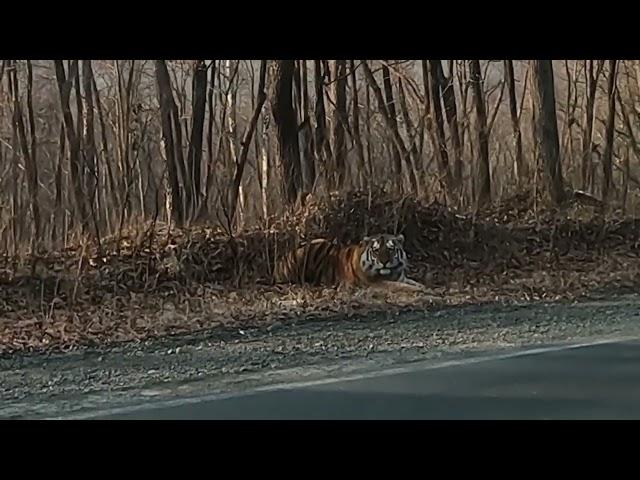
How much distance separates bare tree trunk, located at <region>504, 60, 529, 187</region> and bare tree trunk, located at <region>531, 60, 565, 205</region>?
236 millimetres

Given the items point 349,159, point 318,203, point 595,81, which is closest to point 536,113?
point 595,81

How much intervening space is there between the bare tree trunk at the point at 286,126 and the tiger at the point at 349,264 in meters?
1.00

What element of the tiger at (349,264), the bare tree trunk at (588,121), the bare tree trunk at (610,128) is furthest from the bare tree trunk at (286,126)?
the bare tree trunk at (610,128)

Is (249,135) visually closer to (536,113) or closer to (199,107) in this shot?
(199,107)

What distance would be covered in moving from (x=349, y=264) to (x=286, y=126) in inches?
90.4

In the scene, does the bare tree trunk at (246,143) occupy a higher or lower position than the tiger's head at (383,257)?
higher

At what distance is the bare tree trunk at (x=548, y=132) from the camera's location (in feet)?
38.8

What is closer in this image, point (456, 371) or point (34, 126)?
point (456, 371)

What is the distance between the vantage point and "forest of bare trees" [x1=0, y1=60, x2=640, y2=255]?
9.88m

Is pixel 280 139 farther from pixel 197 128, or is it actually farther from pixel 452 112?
pixel 452 112

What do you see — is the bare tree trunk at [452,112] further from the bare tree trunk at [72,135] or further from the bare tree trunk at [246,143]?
the bare tree trunk at [72,135]

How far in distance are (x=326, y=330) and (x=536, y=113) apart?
5.94m

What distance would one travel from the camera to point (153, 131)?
1056 cm

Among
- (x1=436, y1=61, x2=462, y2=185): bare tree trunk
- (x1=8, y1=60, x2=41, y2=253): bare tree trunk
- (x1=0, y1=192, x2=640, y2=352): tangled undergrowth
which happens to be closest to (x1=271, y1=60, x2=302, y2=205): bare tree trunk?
(x1=0, y1=192, x2=640, y2=352): tangled undergrowth
